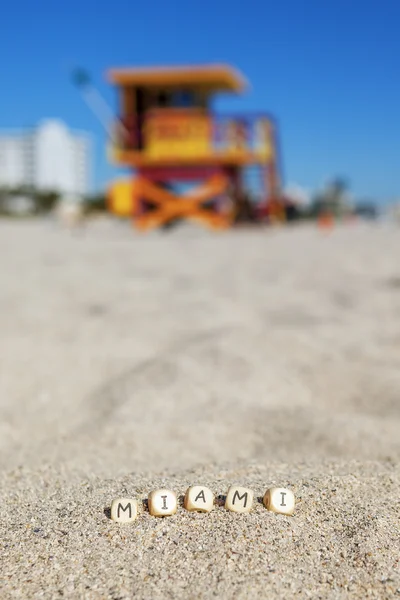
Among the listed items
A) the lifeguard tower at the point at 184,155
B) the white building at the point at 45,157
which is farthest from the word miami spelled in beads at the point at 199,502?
the white building at the point at 45,157

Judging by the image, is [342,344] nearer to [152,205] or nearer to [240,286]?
[240,286]

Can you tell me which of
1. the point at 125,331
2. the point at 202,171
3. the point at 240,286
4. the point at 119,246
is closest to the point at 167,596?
the point at 125,331

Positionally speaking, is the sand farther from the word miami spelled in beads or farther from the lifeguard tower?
the lifeguard tower

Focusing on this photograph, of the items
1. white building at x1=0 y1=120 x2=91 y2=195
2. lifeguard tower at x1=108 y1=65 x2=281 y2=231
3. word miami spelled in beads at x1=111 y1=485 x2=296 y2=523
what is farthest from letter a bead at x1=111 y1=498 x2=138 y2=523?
white building at x1=0 y1=120 x2=91 y2=195

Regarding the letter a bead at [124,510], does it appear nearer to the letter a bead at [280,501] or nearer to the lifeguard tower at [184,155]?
the letter a bead at [280,501]

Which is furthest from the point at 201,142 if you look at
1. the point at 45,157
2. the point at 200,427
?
the point at 45,157

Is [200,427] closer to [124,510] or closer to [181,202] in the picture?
[124,510]
